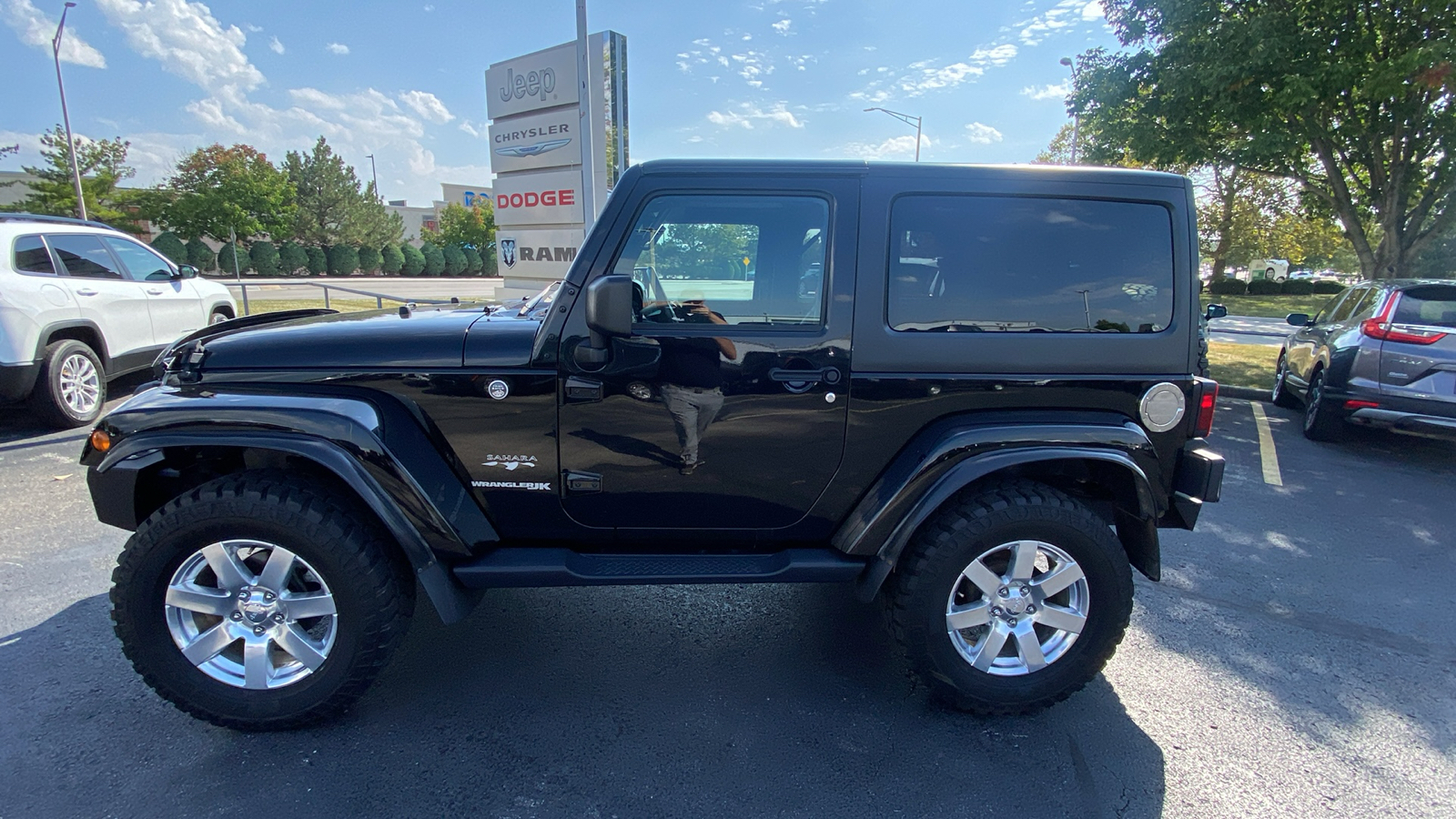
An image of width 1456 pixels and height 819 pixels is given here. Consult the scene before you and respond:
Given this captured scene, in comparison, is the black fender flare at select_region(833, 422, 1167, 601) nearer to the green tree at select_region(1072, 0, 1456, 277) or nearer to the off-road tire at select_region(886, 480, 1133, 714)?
the off-road tire at select_region(886, 480, 1133, 714)

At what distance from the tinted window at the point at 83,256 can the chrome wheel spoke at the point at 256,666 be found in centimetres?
586

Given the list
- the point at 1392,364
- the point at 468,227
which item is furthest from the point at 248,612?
the point at 468,227

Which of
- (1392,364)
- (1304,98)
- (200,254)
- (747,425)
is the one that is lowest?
(1392,364)

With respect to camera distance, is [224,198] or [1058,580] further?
[224,198]

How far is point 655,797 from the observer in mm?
2236

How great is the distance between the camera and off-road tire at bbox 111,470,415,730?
238 centimetres

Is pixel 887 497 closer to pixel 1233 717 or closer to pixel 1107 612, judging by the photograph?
pixel 1107 612

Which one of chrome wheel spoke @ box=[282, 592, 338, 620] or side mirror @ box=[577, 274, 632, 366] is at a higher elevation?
side mirror @ box=[577, 274, 632, 366]

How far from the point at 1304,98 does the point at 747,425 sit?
9.04 metres

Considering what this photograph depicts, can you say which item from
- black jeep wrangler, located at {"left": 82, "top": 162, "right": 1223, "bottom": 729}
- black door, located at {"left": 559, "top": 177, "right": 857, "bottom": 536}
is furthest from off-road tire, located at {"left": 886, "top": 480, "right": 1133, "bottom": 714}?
black door, located at {"left": 559, "top": 177, "right": 857, "bottom": 536}

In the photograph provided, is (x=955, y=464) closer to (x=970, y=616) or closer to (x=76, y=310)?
(x=970, y=616)

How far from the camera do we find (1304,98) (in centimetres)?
803

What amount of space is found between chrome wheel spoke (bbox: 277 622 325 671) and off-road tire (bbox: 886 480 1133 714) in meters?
2.00

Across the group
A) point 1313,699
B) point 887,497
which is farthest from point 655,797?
point 1313,699
